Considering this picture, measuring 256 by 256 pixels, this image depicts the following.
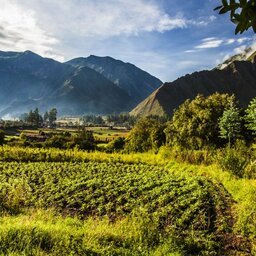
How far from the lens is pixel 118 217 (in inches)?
392

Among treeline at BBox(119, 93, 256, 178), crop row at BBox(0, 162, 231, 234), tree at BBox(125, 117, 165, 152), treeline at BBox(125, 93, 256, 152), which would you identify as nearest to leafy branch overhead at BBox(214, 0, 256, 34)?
crop row at BBox(0, 162, 231, 234)

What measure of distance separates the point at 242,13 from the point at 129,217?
8549 mm

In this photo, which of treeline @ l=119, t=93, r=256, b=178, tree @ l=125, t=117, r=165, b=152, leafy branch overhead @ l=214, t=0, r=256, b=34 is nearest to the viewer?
leafy branch overhead @ l=214, t=0, r=256, b=34

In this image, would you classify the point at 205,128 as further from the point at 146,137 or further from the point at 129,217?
the point at 129,217

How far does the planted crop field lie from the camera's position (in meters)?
6.64

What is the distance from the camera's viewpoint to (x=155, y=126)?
44688 mm

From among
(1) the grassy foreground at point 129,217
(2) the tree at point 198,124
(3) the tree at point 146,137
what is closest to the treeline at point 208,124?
(2) the tree at point 198,124

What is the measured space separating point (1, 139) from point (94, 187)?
40.4 metres

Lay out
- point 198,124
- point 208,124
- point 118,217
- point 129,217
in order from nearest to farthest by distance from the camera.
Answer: point 118,217 < point 129,217 < point 208,124 < point 198,124

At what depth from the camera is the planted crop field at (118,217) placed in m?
6.64

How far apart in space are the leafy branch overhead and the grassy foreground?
513cm

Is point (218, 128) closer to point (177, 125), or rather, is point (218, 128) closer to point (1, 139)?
point (177, 125)

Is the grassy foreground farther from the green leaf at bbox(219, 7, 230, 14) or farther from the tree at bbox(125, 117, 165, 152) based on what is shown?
the tree at bbox(125, 117, 165, 152)

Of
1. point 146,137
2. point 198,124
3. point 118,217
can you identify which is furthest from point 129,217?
point 146,137
